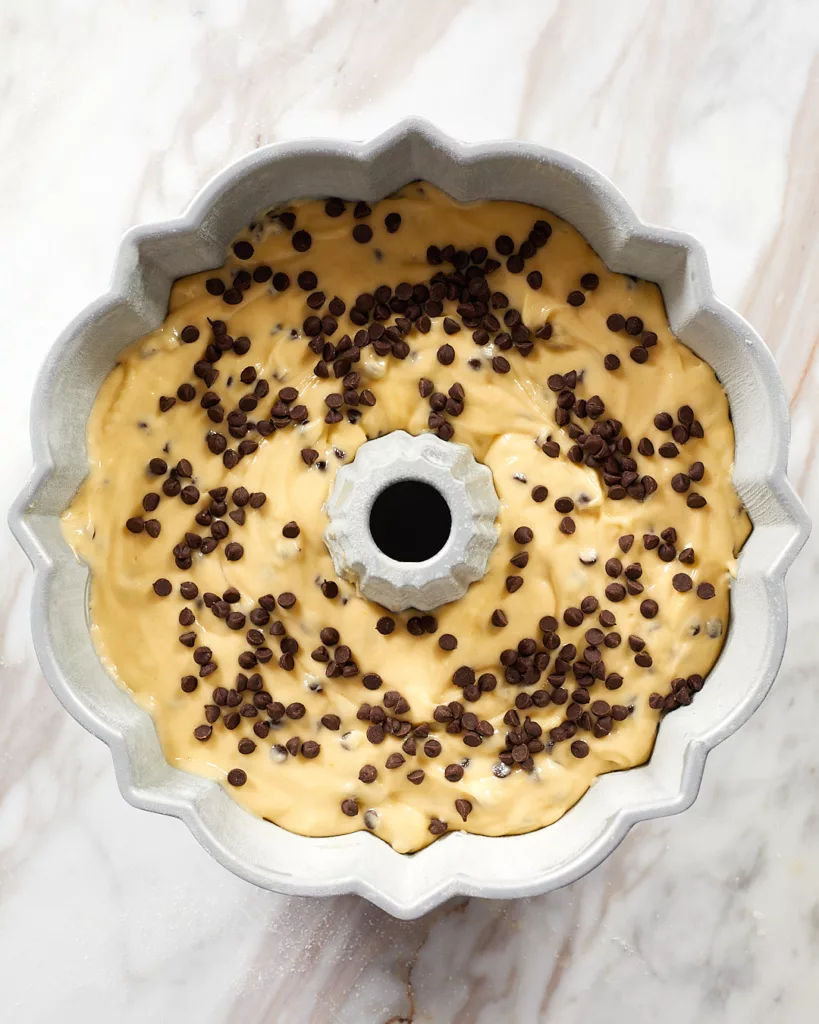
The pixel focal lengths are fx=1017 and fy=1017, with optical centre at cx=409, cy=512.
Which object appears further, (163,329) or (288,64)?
(288,64)

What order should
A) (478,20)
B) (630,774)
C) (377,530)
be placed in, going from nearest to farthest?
(630,774) < (377,530) < (478,20)

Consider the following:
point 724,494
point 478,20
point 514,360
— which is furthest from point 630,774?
point 478,20

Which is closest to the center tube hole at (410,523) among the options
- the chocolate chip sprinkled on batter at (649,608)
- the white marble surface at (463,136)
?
the chocolate chip sprinkled on batter at (649,608)

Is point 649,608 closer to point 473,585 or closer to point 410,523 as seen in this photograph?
point 473,585

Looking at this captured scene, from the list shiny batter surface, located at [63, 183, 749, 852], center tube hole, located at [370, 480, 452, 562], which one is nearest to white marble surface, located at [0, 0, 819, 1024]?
shiny batter surface, located at [63, 183, 749, 852]

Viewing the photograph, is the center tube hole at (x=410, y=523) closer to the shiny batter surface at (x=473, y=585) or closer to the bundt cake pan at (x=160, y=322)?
the shiny batter surface at (x=473, y=585)

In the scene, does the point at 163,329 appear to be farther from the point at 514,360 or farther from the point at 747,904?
the point at 747,904

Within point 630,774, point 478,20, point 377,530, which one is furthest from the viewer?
point 478,20

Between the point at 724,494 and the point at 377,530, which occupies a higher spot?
the point at 724,494
